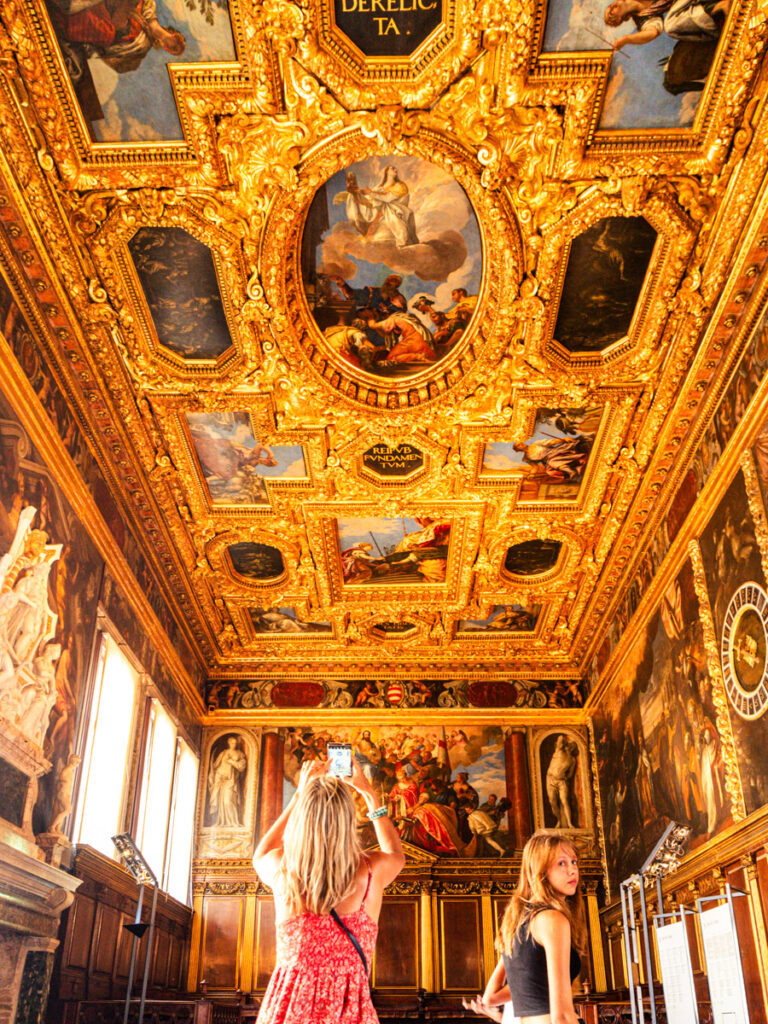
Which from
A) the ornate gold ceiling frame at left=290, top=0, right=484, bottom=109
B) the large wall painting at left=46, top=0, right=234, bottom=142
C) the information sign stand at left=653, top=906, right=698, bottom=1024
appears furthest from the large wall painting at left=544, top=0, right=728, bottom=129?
the information sign stand at left=653, top=906, right=698, bottom=1024

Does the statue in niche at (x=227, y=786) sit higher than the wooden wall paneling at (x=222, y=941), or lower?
higher

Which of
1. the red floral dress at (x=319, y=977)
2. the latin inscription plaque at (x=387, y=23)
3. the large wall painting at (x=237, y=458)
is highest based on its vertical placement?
the latin inscription plaque at (x=387, y=23)

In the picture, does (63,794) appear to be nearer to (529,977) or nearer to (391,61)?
(529,977)

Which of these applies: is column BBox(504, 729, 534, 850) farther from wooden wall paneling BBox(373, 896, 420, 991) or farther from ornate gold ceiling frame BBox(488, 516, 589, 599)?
ornate gold ceiling frame BBox(488, 516, 589, 599)

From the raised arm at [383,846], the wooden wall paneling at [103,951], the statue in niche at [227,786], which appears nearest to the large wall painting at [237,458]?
the wooden wall paneling at [103,951]

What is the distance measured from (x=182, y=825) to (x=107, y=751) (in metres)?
6.11

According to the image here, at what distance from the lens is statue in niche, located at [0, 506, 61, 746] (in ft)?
29.1

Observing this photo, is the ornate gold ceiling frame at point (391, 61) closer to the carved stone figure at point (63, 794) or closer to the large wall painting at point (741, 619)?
the large wall painting at point (741, 619)

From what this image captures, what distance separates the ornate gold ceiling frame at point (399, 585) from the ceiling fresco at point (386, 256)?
0.31 ft

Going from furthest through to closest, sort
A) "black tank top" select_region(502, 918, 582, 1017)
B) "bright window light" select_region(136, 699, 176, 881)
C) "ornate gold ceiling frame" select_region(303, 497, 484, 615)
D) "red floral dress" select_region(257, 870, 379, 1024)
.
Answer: "bright window light" select_region(136, 699, 176, 881) < "ornate gold ceiling frame" select_region(303, 497, 484, 615) < "black tank top" select_region(502, 918, 582, 1017) < "red floral dress" select_region(257, 870, 379, 1024)

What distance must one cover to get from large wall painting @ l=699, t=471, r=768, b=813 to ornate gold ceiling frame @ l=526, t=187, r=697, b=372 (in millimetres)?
2074

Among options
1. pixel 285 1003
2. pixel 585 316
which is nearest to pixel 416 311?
pixel 585 316

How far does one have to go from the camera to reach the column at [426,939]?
58.7ft

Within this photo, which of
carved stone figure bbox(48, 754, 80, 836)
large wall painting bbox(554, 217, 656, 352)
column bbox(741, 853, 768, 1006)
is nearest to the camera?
column bbox(741, 853, 768, 1006)
